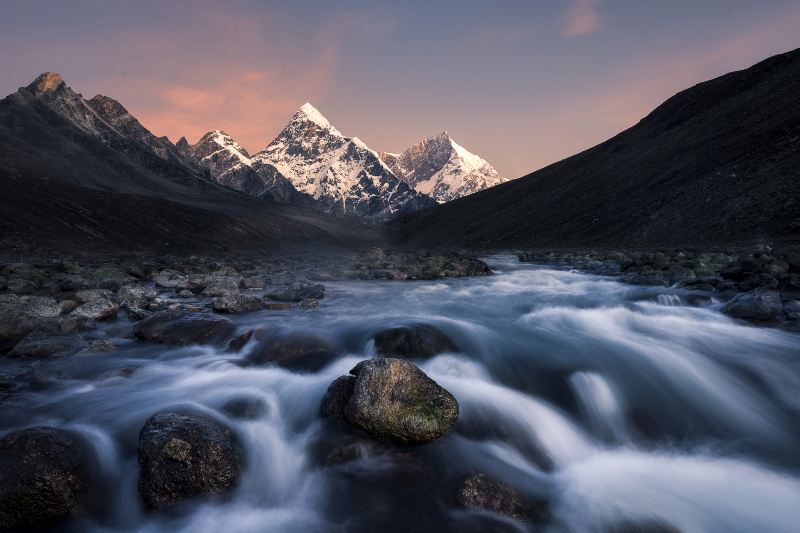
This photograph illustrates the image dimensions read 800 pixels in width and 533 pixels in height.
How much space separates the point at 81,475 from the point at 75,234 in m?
41.6

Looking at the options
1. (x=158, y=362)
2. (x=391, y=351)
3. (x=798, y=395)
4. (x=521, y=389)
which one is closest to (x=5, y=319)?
(x=158, y=362)

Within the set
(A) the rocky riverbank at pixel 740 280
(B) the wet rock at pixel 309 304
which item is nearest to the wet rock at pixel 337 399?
(B) the wet rock at pixel 309 304

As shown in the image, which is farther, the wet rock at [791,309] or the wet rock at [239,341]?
the wet rock at [791,309]

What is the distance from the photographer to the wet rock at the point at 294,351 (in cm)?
854

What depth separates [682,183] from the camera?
A: 4469 cm

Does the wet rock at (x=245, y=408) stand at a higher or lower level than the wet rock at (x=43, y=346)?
lower

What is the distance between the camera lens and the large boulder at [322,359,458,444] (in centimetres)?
554

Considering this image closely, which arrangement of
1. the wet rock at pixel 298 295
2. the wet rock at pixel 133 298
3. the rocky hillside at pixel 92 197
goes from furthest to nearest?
the rocky hillside at pixel 92 197, the wet rock at pixel 298 295, the wet rock at pixel 133 298

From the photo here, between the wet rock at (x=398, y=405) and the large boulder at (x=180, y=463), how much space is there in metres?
1.66

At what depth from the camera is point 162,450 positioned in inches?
187

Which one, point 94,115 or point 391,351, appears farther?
point 94,115

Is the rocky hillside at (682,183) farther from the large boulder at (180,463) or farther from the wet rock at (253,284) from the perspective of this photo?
the large boulder at (180,463)

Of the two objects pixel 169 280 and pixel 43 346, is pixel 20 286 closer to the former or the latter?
pixel 169 280

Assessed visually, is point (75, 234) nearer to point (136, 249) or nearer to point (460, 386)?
point (136, 249)
